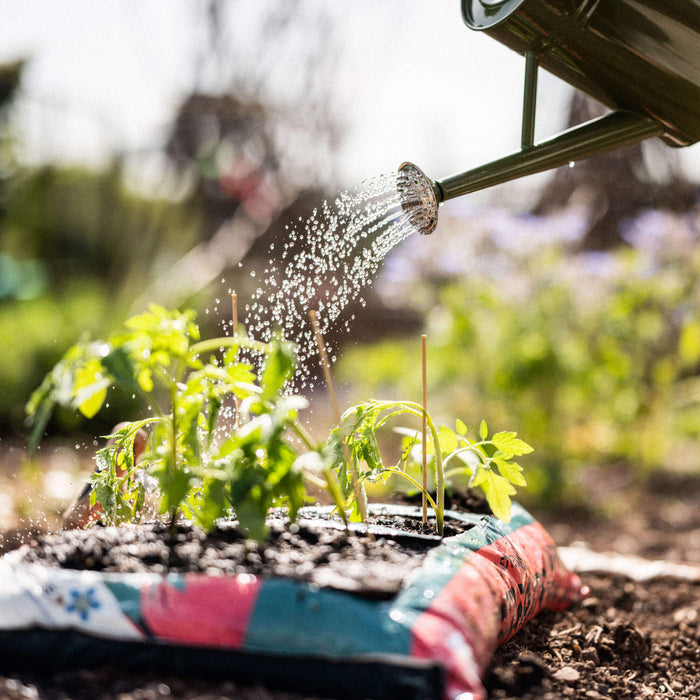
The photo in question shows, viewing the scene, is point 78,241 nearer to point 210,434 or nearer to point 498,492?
point 210,434

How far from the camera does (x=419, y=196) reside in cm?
131

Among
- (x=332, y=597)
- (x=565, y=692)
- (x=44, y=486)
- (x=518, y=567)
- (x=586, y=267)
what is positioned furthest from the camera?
(x=586, y=267)

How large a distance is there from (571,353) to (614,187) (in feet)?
8.37

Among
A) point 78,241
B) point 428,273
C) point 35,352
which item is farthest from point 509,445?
point 78,241

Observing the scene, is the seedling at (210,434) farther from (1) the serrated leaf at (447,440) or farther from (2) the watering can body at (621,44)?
(2) the watering can body at (621,44)

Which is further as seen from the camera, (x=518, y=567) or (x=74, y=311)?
(x=74, y=311)

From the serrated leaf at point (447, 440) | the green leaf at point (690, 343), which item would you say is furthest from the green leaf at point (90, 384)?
the green leaf at point (690, 343)

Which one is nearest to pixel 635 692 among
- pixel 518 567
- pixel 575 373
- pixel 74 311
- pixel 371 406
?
pixel 518 567

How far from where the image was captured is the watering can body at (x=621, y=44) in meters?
1.35

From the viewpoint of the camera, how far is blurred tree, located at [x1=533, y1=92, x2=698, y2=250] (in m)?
4.98

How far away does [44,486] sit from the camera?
116 inches

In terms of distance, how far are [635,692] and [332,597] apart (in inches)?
28.6

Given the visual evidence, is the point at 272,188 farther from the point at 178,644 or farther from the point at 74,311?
the point at 178,644

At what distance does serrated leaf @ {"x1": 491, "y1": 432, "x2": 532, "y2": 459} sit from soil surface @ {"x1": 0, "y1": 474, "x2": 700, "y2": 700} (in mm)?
253
